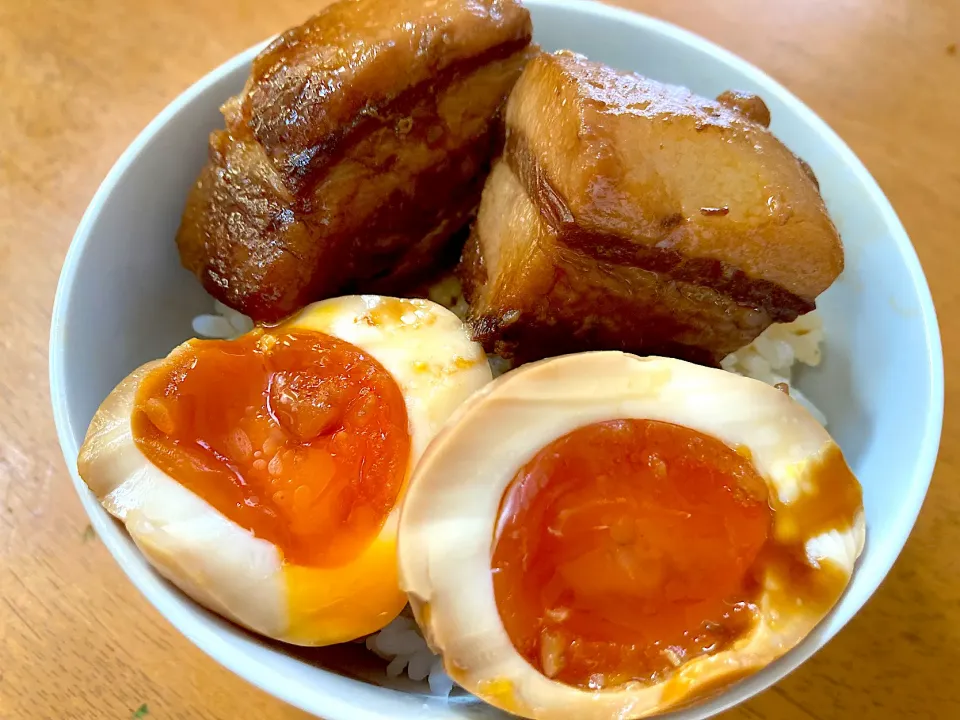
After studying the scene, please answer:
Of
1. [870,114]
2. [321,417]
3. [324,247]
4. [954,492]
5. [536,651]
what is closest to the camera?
[536,651]

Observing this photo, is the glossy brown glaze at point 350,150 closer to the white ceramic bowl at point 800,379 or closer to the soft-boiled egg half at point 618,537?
the white ceramic bowl at point 800,379

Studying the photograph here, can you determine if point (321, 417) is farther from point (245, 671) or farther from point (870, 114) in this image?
point (870, 114)

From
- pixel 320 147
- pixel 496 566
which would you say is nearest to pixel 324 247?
pixel 320 147

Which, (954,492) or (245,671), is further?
(954,492)

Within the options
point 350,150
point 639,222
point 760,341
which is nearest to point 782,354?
point 760,341

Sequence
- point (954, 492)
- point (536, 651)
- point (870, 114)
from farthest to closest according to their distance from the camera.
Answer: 1. point (870, 114)
2. point (954, 492)
3. point (536, 651)

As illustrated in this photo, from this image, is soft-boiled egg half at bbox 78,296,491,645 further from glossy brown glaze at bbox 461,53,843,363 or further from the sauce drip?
glossy brown glaze at bbox 461,53,843,363

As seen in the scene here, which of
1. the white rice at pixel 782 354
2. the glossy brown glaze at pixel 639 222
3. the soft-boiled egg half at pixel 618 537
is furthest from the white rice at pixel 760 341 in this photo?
the soft-boiled egg half at pixel 618 537

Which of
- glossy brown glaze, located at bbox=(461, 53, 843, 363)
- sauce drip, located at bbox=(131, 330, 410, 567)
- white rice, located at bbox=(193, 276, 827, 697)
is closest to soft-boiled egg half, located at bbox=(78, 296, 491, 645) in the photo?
sauce drip, located at bbox=(131, 330, 410, 567)
